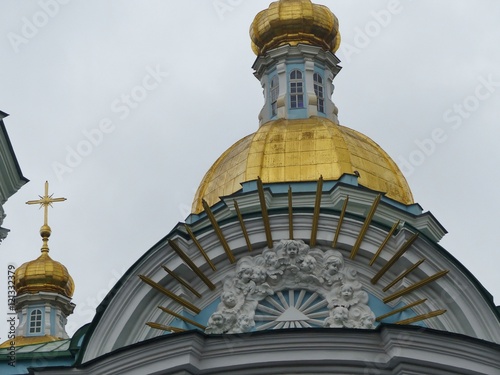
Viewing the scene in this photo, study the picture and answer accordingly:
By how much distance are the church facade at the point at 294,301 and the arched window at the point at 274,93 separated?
2745mm

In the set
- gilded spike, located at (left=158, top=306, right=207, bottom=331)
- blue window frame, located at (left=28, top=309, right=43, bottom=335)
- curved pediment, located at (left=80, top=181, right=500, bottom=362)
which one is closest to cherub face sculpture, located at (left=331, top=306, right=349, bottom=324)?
curved pediment, located at (left=80, top=181, right=500, bottom=362)

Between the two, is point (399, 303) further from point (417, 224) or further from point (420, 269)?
point (417, 224)

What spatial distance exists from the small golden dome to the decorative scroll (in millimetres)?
13014

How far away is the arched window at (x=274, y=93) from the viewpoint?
66.2ft

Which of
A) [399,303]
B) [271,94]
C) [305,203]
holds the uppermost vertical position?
[271,94]

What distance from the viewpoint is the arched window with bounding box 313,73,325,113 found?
798 inches

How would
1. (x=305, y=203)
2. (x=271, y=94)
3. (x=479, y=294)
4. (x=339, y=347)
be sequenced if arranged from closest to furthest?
(x=339, y=347), (x=479, y=294), (x=305, y=203), (x=271, y=94)

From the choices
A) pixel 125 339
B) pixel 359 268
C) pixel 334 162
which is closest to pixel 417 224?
pixel 334 162

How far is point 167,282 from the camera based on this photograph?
587 inches

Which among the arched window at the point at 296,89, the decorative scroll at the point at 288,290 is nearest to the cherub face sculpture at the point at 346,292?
the decorative scroll at the point at 288,290

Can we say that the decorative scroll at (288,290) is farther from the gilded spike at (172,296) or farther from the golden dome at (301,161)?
the golden dome at (301,161)

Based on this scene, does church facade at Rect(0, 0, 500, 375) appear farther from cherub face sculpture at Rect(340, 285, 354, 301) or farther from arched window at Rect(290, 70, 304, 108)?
arched window at Rect(290, 70, 304, 108)

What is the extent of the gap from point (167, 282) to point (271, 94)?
6252mm

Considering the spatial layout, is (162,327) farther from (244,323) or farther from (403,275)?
(403,275)
